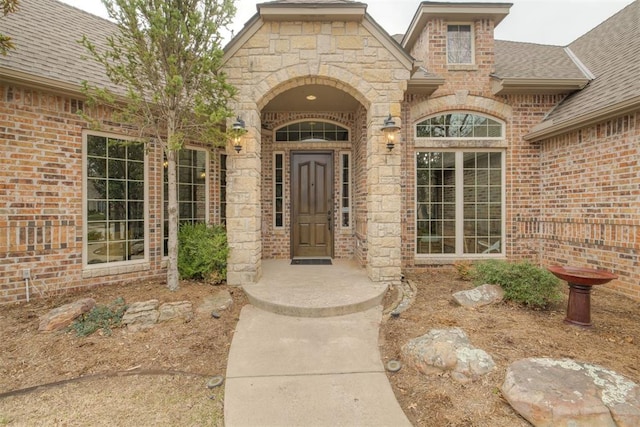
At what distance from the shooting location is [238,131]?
14.4 ft

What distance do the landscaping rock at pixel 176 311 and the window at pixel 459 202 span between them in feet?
14.6

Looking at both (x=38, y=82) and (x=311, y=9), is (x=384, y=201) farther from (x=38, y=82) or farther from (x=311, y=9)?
(x=38, y=82)

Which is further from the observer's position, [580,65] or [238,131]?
[580,65]

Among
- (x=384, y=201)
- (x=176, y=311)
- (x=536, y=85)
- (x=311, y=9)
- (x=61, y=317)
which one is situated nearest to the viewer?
(x=61, y=317)

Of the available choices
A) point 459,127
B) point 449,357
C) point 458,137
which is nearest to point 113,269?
point 449,357

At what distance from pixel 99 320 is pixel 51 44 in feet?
15.0

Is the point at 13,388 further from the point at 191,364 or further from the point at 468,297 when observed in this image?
the point at 468,297

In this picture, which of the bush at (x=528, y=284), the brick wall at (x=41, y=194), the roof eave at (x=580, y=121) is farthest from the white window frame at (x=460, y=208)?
the brick wall at (x=41, y=194)

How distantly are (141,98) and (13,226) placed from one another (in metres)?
2.43

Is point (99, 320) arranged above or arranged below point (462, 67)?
below

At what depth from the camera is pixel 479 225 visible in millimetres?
6223

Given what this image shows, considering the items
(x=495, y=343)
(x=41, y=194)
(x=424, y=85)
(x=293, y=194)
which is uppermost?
(x=424, y=85)

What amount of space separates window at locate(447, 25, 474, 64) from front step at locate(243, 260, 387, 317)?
481 cm

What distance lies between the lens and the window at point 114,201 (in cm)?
473
